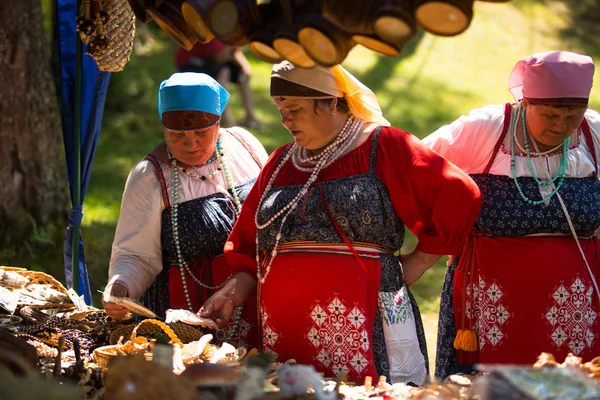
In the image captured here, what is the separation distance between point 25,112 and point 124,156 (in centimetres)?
389

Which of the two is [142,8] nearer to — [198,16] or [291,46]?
[198,16]

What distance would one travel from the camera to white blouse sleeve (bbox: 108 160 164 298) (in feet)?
11.9

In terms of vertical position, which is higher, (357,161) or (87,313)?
(357,161)

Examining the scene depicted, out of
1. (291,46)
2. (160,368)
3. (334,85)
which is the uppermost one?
(291,46)

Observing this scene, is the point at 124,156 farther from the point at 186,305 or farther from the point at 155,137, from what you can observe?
the point at 186,305

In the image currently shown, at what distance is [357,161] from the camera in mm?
3262

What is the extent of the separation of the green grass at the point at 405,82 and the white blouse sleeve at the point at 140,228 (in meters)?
3.80

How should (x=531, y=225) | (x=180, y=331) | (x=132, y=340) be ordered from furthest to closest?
1. (x=531, y=225)
2. (x=180, y=331)
3. (x=132, y=340)

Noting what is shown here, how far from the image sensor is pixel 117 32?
3994 millimetres

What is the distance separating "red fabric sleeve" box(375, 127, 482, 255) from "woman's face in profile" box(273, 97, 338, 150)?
22cm

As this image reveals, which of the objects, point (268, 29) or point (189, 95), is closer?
point (268, 29)

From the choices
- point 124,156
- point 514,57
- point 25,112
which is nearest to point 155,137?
point 124,156

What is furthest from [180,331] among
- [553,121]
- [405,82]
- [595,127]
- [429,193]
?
[405,82]

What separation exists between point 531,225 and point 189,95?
150 centimetres
